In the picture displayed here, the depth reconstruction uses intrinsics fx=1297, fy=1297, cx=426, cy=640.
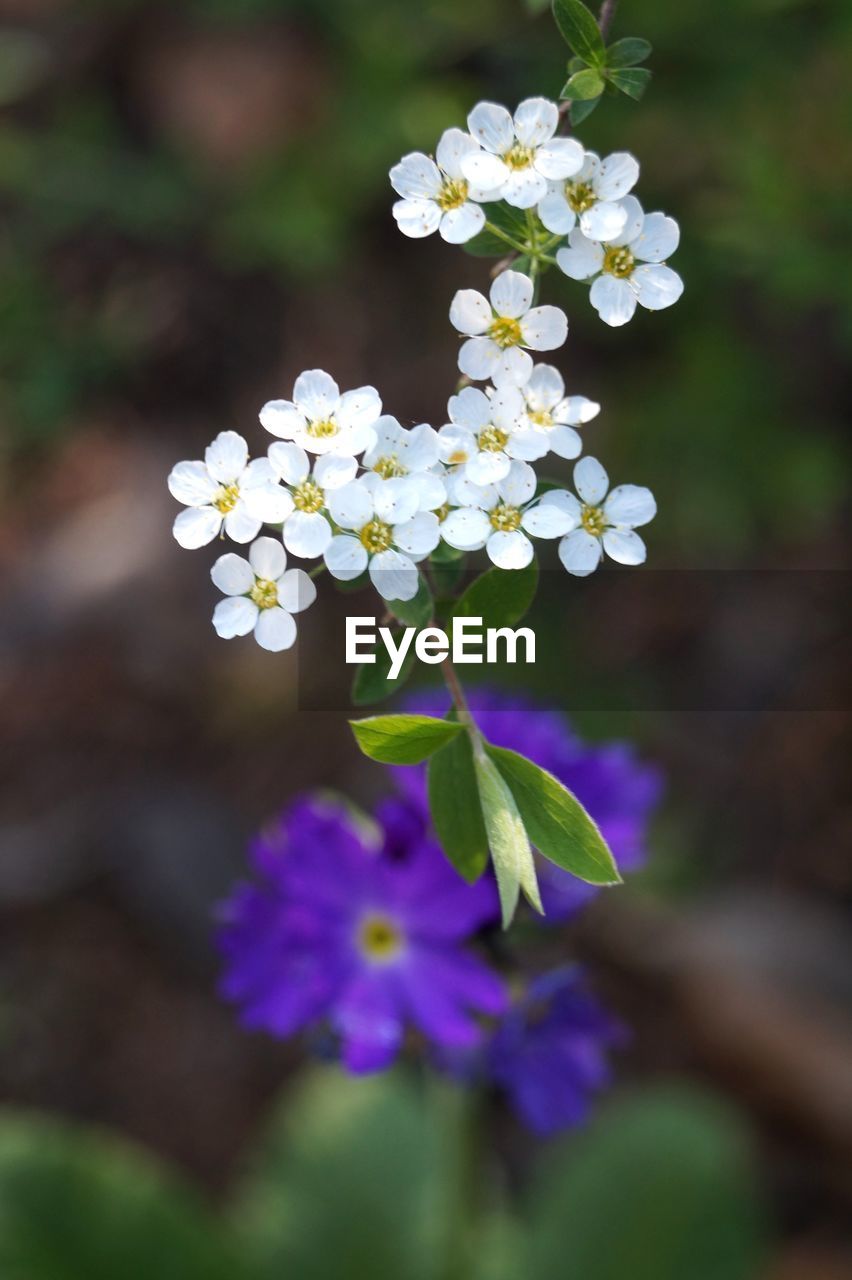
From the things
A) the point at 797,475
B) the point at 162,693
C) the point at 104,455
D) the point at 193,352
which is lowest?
the point at 162,693

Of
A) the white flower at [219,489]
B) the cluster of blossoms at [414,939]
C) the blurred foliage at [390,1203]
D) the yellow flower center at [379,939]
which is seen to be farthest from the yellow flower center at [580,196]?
the blurred foliage at [390,1203]

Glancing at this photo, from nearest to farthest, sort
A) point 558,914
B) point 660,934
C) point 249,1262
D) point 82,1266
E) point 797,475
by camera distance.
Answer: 1. point 558,914
2. point 82,1266
3. point 249,1262
4. point 797,475
5. point 660,934

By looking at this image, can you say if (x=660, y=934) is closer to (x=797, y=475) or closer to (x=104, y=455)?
(x=797, y=475)

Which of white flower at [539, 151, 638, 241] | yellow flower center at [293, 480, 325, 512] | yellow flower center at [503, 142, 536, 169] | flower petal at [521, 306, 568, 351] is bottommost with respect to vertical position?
yellow flower center at [293, 480, 325, 512]

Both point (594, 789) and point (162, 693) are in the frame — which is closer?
point (594, 789)

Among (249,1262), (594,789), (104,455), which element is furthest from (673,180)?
Answer: (249,1262)

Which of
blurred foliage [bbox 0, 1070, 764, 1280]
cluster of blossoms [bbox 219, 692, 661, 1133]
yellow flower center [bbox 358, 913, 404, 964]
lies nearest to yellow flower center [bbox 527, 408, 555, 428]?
cluster of blossoms [bbox 219, 692, 661, 1133]

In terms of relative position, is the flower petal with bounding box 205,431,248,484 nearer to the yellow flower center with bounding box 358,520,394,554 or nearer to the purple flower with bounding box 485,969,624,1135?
the yellow flower center with bounding box 358,520,394,554
